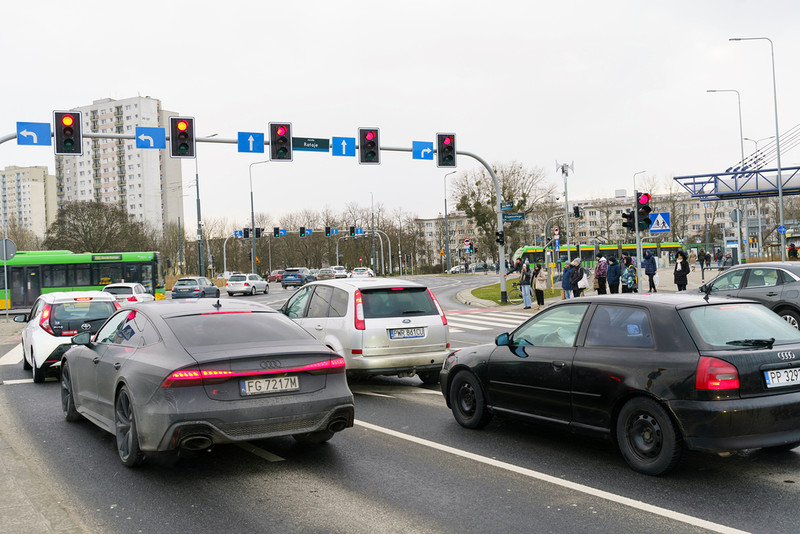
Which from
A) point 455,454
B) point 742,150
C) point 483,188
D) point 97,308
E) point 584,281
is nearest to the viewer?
point 455,454


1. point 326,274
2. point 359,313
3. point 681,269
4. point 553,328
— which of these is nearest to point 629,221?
point 681,269

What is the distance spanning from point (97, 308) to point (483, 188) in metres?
64.7

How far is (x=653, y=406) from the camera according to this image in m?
5.35

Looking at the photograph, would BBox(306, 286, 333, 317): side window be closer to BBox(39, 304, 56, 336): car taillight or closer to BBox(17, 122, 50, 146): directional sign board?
BBox(39, 304, 56, 336): car taillight

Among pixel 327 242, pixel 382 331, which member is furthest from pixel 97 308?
pixel 327 242

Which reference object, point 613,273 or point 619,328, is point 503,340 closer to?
point 619,328

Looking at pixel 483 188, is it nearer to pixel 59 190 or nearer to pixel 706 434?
pixel 706 434

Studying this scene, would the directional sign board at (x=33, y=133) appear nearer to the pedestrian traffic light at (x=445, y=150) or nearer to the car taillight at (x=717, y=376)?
the pedestrian traffic light at (x=445, y=150)

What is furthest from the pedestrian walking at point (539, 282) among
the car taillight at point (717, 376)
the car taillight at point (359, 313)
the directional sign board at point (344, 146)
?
the car taillight at point (717, 376)

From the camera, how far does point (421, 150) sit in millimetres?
24906

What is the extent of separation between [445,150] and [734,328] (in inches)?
776

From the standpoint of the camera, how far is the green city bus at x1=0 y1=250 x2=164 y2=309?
1313 inches

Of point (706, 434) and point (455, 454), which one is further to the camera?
point (455, 454)

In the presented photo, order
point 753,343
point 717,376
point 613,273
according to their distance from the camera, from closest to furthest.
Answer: point 717,376 → point 753,343 → point 613,273
